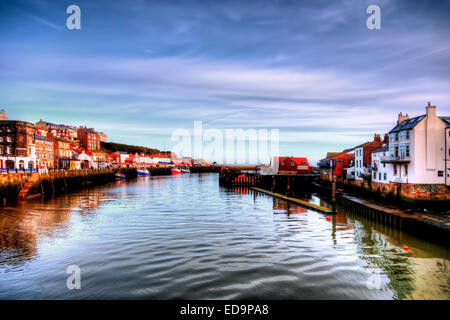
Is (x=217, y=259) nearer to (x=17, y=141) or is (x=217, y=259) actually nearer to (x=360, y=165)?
(x=360, y=165)

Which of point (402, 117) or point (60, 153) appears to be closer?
point (402, 117)

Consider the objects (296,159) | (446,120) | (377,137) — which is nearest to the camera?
(446,120)

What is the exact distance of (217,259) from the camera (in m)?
17.0

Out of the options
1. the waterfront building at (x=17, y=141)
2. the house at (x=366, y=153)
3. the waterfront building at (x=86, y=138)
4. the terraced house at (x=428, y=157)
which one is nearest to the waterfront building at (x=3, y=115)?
the waterfront building at (x=17, y=141)

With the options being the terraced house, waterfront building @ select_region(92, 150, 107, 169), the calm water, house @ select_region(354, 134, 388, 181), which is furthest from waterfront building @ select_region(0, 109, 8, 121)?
the terraced house

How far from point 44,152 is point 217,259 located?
88912mm

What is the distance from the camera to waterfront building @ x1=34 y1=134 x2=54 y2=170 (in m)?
82.1

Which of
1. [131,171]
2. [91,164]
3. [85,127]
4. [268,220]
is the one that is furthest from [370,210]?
[85,127]

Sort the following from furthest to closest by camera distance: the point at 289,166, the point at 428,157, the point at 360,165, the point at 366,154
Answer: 1. the point at 289,166
2. the point at 360,165
3. the point at 366,154
4. the point at 428,157

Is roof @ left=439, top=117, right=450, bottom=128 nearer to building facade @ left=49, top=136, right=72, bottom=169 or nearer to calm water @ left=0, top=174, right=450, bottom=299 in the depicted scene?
calm water @ left=0, top=174, right=450, bottom=299

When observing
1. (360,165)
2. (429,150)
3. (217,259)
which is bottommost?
(217,259)

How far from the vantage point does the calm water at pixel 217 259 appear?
13.1 meters

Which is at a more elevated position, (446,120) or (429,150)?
(446,120)

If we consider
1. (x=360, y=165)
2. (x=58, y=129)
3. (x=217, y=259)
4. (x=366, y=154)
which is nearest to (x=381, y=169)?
(x=366, y=154)
